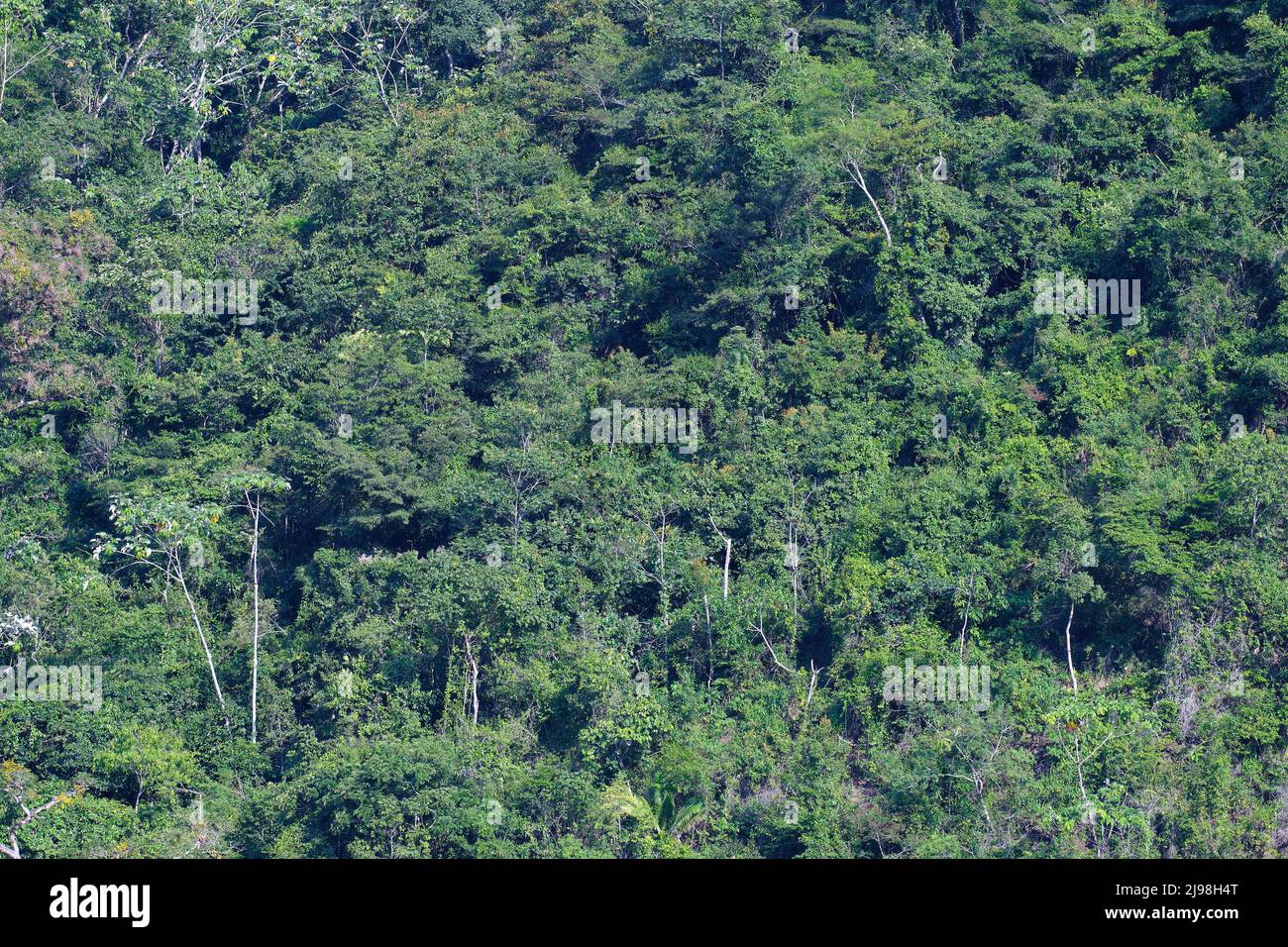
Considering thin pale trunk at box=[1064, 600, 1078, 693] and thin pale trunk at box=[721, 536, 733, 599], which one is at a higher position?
thin pale trunk at box=[721, 536, 733, 599]

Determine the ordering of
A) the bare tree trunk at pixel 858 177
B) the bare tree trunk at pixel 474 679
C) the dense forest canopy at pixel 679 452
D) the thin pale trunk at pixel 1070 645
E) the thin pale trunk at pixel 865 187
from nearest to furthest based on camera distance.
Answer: the dense forest canopy at pixel 679 452 → the thin pale trunk at pixel 1070 645 → the bare tree trunk at pixel 474 679 → the thin pale trunk at pixel 865 187 → the bare tree trunk at pixel 858 177

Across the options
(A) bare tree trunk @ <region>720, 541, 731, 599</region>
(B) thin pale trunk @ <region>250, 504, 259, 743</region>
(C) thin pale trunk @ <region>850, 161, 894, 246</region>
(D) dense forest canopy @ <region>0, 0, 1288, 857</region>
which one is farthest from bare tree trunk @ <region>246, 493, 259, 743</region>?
(C) thin pale trunk @ <region>850, 161, 894, 246</region>

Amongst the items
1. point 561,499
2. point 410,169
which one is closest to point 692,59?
point 410,169

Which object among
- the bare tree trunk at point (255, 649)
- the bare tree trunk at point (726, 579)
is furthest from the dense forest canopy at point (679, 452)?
the bare tree trunk at point (255, 649)

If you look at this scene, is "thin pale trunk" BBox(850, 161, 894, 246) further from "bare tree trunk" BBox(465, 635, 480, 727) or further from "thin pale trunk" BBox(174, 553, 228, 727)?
"thin pale trunk" BBox(174, 553, 228, 727)

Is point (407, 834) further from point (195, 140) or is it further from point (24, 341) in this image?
point (195, 140)

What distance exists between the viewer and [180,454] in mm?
34656

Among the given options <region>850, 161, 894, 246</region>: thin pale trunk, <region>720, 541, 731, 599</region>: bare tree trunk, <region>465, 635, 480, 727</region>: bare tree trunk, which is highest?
<region>850, 161, 894, 246</region>: thin pale trunk

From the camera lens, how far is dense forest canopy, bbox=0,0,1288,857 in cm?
2833

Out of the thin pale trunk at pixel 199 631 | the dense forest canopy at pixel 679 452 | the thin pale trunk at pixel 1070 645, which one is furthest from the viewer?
the thin pale trunk at pixel 199 631

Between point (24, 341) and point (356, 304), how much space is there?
595cm

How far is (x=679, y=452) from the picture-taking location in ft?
108

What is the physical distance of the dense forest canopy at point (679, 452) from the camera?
92.9 ft

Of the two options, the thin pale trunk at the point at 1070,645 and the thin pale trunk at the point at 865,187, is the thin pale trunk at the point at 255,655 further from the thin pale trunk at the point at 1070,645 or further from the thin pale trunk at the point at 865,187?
the thin pale trunk at the point at 1070,645
